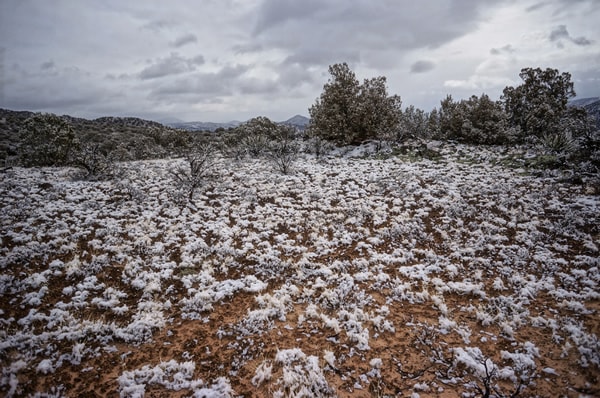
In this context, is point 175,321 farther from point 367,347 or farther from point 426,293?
point 426,293

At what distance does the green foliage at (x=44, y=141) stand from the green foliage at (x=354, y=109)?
20876mm

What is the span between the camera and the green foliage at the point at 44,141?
772 inches

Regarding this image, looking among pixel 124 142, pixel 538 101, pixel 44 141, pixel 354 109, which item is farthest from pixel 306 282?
pixel 124 142

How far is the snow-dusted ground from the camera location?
4.82 m

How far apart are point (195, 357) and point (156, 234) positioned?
6.09m

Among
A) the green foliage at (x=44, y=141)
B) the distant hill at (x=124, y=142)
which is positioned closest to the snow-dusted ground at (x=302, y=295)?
the green foliage at (x=44, y=141)

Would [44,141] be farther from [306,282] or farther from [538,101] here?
[538,101]

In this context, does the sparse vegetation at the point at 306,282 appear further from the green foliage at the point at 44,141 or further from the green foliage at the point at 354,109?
the green foliage at the point at 354,109

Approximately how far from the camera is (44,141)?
20.3 meters

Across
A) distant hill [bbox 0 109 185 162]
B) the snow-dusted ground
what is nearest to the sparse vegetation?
the snow-dusted ground

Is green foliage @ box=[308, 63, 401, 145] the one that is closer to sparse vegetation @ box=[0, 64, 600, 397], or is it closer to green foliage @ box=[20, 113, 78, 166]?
sparse vegetation @ box=[0, 64, 600, 397]

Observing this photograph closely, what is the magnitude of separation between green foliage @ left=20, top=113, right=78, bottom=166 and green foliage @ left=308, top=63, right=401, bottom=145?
20876mm

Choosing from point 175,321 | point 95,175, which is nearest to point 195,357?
point 175,321

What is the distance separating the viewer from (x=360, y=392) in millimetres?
4629
